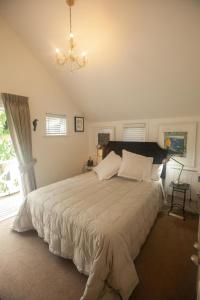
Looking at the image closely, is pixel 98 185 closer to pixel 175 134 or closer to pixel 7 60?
pixel 175 134

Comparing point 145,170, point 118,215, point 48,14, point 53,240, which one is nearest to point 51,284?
point 53,240

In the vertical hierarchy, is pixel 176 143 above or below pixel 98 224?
above

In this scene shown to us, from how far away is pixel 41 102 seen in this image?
3.13 m

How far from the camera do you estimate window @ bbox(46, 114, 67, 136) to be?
3.33m

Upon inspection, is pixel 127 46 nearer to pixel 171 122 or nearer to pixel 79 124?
pixel 171 122

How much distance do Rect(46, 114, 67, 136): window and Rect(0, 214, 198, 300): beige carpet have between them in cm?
199

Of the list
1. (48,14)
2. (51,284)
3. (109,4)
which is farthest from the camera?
(48,14)

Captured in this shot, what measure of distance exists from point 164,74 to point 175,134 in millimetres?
1161

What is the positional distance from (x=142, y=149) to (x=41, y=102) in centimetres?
230

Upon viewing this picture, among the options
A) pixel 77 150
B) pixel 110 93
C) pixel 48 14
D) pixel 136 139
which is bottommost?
pixel 77 150

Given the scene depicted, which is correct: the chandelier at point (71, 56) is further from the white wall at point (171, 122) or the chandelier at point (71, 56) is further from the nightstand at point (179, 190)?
the nightstand at point (179, 190)

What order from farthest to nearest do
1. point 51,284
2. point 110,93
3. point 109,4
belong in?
point 110,93 → point 109,4 → point 51,284

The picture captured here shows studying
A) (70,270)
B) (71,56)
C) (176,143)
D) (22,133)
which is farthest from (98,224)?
(176,143)

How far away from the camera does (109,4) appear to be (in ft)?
5.87
